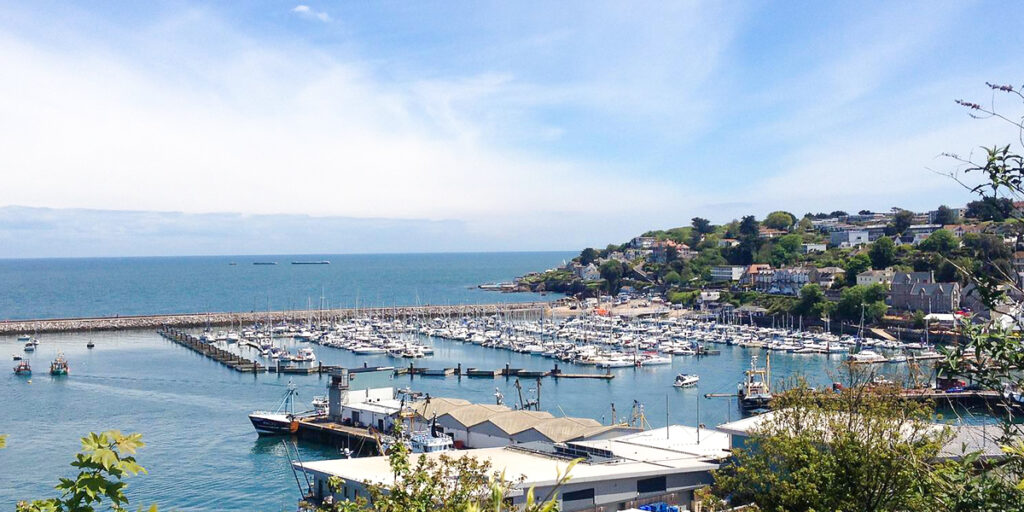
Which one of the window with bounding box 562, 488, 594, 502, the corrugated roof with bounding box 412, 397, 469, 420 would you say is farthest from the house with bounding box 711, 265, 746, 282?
the window with bounding box 562, 488, 594, 502

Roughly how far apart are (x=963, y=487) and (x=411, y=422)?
55.4 ft

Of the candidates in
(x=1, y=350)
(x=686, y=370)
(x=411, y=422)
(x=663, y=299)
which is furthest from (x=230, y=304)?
(x=411, y=422)

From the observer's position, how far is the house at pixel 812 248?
78.0m

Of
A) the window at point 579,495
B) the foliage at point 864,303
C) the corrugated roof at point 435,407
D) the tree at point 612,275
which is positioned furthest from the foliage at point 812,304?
the window at point 579,495

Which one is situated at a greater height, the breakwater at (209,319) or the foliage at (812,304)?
the foliage at (812,304)

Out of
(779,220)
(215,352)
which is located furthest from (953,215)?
(215,352)

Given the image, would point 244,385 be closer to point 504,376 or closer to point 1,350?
point 504,376

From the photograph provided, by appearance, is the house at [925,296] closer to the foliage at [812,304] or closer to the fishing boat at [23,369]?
the foliage at [812,304]

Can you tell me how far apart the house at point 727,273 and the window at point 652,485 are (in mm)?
59182

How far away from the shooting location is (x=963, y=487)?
156 inches

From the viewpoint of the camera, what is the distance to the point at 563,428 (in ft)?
56.0

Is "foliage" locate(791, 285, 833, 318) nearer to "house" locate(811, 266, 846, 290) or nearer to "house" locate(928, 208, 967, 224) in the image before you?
"house" locate(811, 266, 846, 290)

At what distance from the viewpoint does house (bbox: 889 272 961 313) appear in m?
46.7

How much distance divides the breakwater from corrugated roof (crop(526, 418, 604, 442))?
37323 mm
